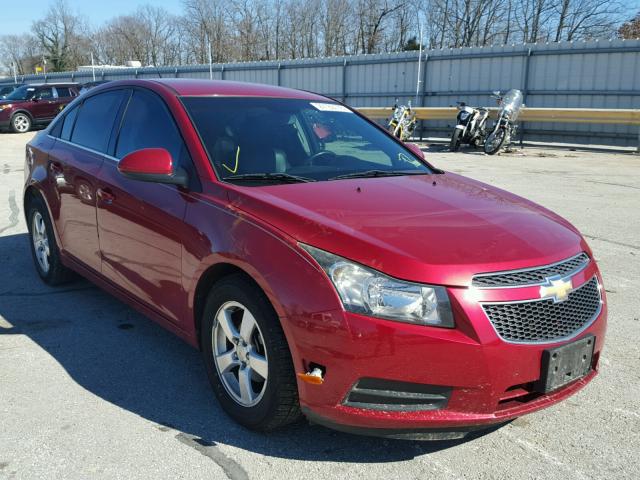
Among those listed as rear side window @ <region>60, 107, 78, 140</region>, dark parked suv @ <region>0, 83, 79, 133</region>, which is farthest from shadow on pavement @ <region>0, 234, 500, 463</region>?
dark parked suv @ <region>0, 83, 79, 133</region>

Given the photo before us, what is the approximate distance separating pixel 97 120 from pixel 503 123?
1348 centimetres

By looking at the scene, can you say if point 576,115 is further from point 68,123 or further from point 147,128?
point 147,128

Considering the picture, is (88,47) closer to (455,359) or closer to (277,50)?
(277,50)

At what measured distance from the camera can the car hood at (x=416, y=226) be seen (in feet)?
7.84

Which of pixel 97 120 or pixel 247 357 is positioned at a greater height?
pixel 97 120

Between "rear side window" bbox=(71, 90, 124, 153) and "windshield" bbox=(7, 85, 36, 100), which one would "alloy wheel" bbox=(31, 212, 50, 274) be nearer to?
"rear side window" bbox=(71, 90, 124, 153)

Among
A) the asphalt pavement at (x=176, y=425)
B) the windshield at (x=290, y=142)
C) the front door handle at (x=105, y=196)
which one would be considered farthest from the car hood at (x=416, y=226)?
the front door handle at (x=105, y=196)

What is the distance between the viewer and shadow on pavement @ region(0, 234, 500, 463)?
9.06ft

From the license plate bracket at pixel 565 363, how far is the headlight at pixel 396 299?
18.3 inches

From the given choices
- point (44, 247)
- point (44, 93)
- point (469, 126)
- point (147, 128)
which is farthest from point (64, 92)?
point (147, 128)

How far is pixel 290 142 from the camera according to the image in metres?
3.62

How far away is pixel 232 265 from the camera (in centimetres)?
280

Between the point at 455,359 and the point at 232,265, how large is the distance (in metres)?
1.11

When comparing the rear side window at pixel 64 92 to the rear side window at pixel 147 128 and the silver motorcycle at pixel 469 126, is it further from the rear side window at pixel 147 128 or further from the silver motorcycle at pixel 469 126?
the rear side window at pixel 147 128
